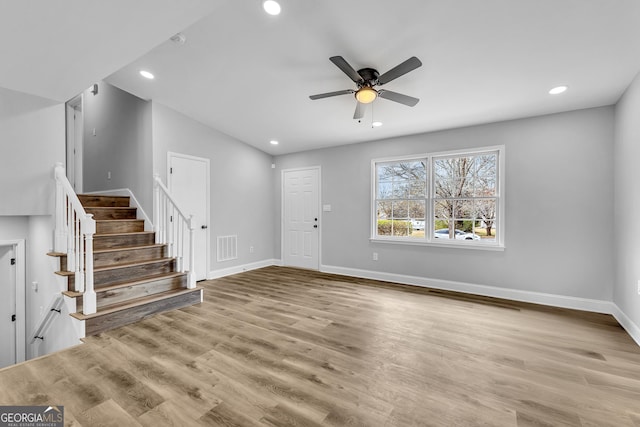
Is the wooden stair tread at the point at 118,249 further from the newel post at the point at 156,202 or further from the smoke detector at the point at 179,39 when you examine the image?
the smoke detector at the point at 179,39

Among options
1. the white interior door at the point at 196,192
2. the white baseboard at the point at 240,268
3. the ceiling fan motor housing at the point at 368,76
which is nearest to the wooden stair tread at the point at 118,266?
the white interior door at the point at 196,192

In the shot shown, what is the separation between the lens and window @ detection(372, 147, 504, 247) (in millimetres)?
4129

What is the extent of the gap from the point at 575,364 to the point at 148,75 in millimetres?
5443

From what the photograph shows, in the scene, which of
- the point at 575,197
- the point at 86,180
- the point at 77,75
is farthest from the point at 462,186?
the point at 86,180

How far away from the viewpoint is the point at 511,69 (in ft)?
9.13

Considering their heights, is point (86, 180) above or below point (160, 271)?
above

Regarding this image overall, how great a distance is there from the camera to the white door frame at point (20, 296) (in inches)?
133

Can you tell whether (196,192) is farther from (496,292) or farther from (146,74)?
(496,292)

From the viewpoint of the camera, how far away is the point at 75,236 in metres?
3.08

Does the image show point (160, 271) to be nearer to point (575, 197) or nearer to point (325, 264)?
point (325, 264)

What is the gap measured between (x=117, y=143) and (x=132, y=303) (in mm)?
3212

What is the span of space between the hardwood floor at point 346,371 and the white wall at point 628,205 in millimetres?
321

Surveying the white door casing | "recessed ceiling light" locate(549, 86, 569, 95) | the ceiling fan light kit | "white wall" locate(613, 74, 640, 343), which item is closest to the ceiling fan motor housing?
the ceiling fan light kit

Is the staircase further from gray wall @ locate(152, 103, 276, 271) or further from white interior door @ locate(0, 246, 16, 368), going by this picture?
gray wall @ locate(152, 103, 276, 271)
